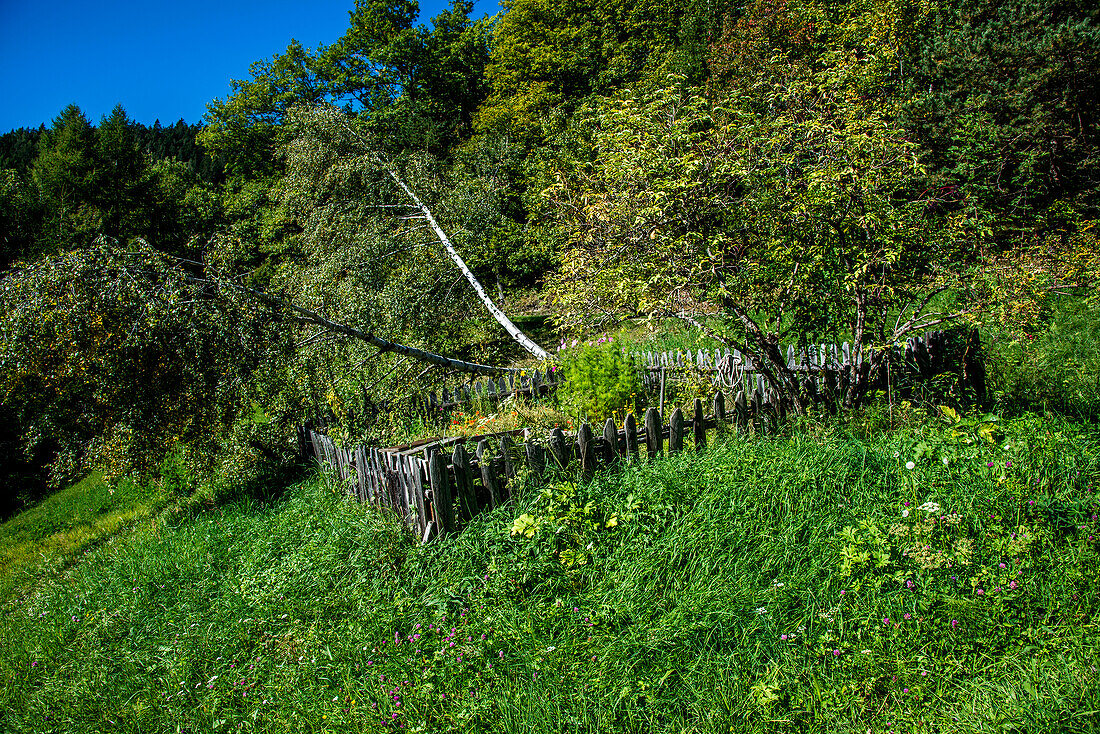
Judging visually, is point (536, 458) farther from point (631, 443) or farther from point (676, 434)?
point (676, 434)

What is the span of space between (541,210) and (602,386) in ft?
36.7

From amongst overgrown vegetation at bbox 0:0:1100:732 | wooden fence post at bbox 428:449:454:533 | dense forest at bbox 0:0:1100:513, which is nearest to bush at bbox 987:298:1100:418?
overgrown vegetation at bbox 0:0:1100:732

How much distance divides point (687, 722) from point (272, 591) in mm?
3094

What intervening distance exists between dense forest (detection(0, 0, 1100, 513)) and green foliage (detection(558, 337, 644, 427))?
2.06 ft

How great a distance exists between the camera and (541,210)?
16438 mm

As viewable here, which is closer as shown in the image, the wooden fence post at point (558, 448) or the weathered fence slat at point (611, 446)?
the wooden fence post at point (558, 448)

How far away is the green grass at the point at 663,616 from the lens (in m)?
2.78

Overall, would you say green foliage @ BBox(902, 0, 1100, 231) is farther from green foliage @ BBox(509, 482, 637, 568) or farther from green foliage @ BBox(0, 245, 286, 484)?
green foliage @ BBox(0, 245, 286, 484)

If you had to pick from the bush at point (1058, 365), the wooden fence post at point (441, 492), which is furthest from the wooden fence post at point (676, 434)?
the bush at point (1058, 365)

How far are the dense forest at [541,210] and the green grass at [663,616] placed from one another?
5.42 ft

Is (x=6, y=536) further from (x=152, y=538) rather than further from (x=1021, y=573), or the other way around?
(x=1021, y=573)

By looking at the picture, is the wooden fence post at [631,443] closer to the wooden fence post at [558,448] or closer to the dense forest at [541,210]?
the wooden fence post at [558,448]

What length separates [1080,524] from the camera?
3.34m

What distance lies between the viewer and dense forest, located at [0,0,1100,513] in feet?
17.5
